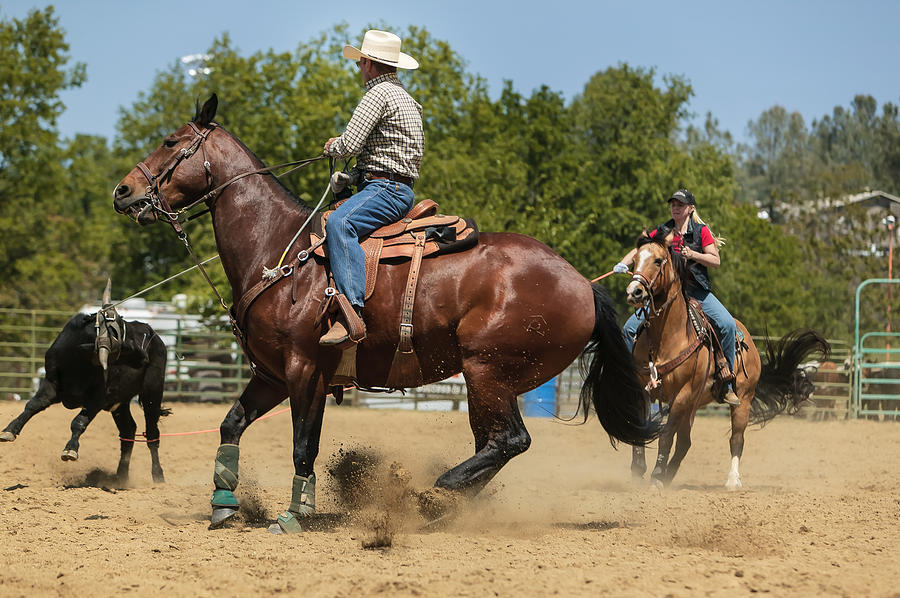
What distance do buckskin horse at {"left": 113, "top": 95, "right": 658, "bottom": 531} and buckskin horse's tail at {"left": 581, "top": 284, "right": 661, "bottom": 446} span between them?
0.01m

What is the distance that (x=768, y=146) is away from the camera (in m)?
102

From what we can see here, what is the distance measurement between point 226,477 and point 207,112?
245cm

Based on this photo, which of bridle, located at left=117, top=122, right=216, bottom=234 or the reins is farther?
the reins

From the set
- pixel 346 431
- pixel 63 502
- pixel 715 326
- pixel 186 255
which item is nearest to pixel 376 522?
pixel 63 502

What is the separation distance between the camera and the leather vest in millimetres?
8220

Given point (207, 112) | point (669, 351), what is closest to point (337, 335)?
point (207, 112)

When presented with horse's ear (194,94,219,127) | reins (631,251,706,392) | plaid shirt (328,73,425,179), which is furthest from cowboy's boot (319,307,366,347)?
reins (631,251,706,392)

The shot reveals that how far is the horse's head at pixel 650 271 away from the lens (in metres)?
7.42

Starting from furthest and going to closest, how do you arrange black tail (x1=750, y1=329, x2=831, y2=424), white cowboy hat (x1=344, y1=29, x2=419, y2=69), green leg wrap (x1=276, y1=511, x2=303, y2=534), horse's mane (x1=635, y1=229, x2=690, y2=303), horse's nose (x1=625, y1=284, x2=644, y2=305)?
black tail (x1=750, y1=329, x2=831, y2=424), horse's mane (x1=635, y1=229, x2=690, y2=303), horse's nose (x1=625, y1=284, x2=644, y2=305), white cowboy hat (x1=344, y1=29, x2=419, y2=69), green leg wrap (x1=276, y1=511, x2=303, y2=534)

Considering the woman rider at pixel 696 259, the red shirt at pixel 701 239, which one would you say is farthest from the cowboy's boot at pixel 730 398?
the red shirt at pixel 701 239

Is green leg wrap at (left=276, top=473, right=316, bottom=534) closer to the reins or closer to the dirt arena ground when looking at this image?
the dirt arena ground

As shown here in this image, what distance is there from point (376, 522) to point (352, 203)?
2.01 m

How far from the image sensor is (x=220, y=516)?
19.4ft

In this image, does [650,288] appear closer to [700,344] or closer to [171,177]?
[700,344]
